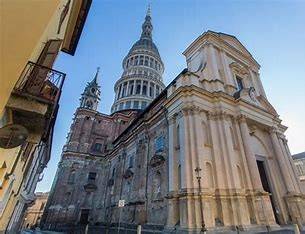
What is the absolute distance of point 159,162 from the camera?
643 inches

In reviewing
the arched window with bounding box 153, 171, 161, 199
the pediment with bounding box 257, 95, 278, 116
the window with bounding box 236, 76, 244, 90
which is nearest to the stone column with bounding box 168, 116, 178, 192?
the arched window with bounding box 153, 171, 161, 199

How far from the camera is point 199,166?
41.5 ft

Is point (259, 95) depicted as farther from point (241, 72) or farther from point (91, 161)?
Answer: point (91, 161)

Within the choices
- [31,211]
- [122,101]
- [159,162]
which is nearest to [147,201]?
[159,162]

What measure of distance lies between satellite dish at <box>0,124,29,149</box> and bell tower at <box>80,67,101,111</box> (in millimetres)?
31971

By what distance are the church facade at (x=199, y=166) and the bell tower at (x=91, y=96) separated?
31.7 feet

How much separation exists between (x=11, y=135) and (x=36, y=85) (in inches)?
65.0

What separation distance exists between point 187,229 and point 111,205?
49.6 feet

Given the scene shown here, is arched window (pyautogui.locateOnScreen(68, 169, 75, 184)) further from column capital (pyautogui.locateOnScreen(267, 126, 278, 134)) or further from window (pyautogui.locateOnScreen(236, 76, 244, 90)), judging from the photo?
column capital (pyautogui.locateOnScreen(267, 126, 278, 134))

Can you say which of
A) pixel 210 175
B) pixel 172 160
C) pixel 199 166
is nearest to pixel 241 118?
pixel 210 175

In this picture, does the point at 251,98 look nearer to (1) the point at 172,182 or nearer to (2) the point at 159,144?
(2) the point at 159,144

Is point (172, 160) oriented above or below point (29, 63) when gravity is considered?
above

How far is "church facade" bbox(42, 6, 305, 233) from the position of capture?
12297mm

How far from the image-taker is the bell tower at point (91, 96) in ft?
122
